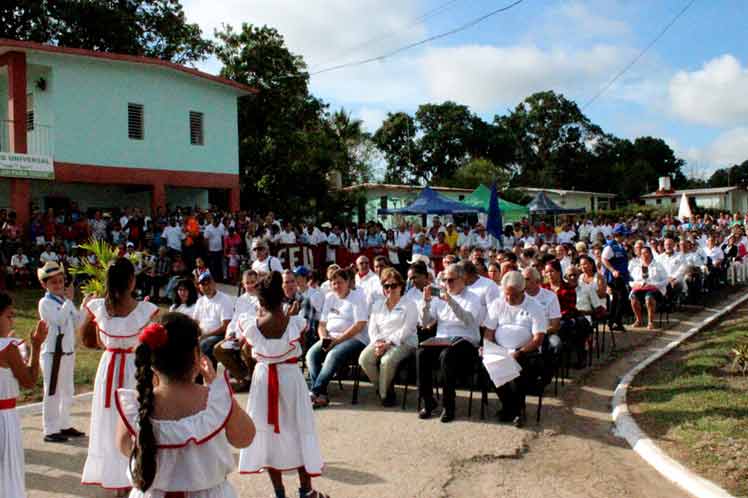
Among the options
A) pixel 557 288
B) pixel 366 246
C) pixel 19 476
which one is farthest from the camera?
pixel 366 246

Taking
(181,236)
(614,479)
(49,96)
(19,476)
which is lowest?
(614,479)

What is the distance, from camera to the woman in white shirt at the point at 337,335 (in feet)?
26.5

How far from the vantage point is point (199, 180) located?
80.7 feet

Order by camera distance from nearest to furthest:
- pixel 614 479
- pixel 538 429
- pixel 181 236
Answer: pixel 614 479 < pixel 538 429 < pixel 181 236

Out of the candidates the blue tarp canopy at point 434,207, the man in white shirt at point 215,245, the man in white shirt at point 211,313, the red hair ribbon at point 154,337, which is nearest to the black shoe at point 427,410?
the man in white shirt at point 211,313

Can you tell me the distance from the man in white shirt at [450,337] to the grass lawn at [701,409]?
1897mm

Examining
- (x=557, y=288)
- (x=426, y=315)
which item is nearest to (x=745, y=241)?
(x=557, y=288)

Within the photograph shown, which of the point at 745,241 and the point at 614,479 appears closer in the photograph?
the point at 614,479

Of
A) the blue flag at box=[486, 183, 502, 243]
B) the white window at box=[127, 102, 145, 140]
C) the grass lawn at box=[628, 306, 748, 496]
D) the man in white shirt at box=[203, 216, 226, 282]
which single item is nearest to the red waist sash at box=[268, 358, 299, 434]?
the grass lawn at box=[628, 306, 748, 496]

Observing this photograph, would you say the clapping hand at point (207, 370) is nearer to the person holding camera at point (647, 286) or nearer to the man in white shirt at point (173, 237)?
the person holding camera at point (647, 286)

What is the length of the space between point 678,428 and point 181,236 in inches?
575

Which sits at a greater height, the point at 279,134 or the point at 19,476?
the point at 279,134

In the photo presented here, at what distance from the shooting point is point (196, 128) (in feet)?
81.9

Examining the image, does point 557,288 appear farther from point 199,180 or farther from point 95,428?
point 199,180
